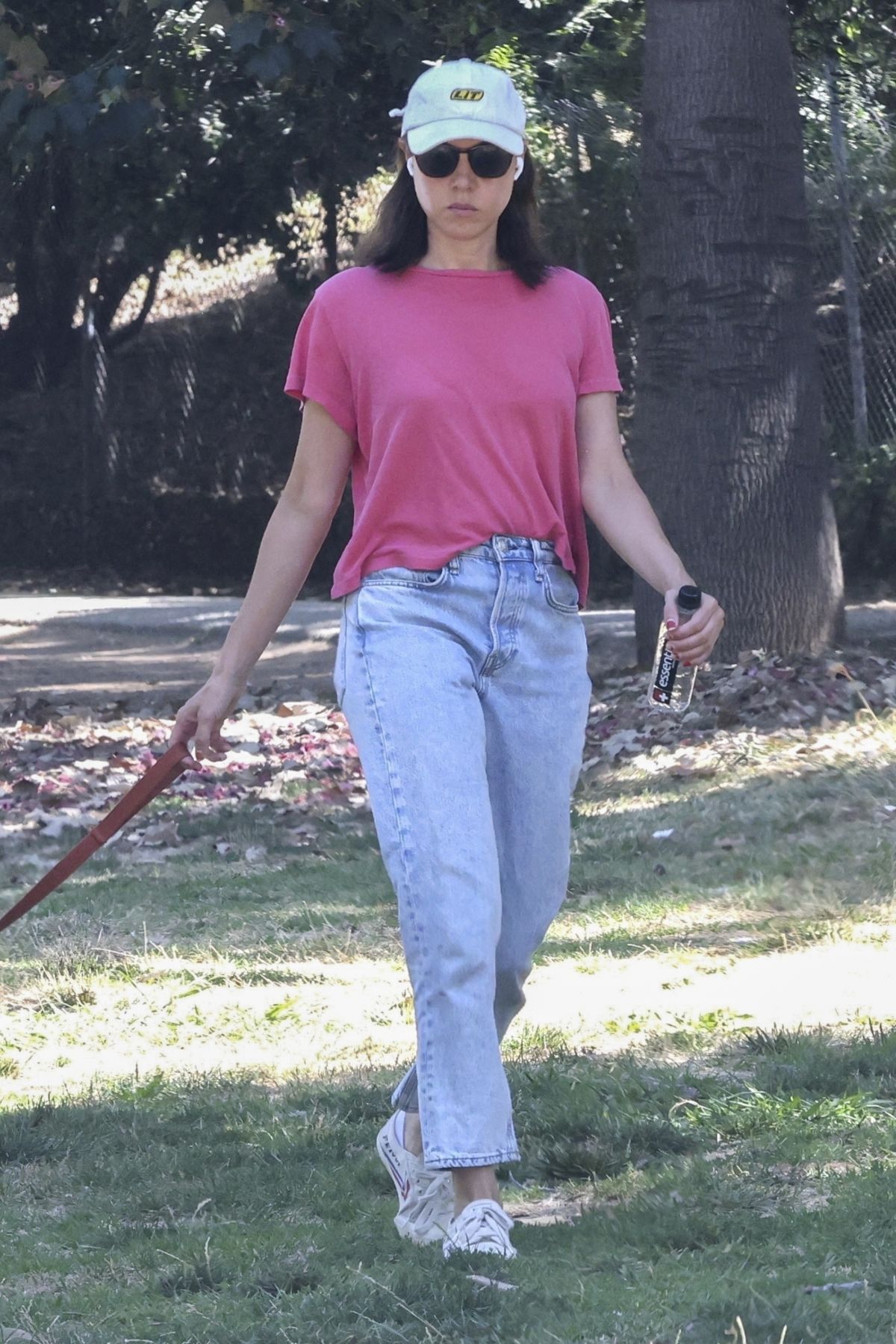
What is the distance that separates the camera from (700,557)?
8.76 m

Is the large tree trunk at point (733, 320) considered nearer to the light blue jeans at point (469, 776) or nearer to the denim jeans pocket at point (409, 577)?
the light blue jeans at point (469, 776)

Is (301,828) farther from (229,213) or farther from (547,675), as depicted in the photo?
(229,213)

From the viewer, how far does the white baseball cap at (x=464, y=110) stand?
3.02 m

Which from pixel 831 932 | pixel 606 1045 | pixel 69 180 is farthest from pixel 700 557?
pixel 69 180

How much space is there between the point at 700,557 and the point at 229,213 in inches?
323

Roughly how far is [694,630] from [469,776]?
42 centimetres

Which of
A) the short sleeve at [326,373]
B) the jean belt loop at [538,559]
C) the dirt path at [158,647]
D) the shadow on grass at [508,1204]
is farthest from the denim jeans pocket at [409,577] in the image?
the dirt path at [158,647]

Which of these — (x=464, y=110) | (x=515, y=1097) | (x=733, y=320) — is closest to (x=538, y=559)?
(x=464, y=110)

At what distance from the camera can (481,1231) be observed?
284cm

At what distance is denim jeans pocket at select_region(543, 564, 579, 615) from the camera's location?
9.85 feet

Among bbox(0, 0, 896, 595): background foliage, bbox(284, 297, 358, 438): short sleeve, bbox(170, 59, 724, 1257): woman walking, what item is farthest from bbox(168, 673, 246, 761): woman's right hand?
bbox(0, 0, 896, 595): background foliage

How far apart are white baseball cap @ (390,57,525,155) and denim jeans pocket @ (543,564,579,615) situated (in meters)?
0.71

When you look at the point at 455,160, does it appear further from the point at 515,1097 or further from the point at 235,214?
the point at 235,214

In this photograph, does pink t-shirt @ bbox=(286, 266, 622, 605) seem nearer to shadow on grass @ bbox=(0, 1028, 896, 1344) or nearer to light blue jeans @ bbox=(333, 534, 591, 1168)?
light blue jeans @ bbox=(333, 534, 591, 1168)
